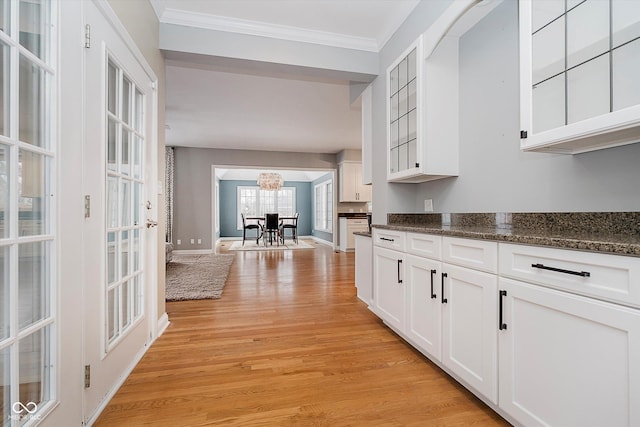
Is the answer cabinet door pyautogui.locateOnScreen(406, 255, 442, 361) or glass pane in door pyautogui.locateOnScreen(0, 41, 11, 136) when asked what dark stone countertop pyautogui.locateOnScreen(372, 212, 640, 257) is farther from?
glass pane in door pyautogui.locateOnScreen(0, 41, 11, 136)

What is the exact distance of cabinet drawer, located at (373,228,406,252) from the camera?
87.4 inches

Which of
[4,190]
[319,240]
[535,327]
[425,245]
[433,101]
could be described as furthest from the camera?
[319,240]

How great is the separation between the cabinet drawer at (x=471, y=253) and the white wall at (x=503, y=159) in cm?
52

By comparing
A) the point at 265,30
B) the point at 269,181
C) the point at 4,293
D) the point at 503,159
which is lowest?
the point at 4,293

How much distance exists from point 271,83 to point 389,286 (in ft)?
9.81

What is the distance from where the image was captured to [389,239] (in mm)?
2420

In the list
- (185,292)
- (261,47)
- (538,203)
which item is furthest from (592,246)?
(185,292)

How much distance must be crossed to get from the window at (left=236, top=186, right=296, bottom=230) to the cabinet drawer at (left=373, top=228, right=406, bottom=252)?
9327mm

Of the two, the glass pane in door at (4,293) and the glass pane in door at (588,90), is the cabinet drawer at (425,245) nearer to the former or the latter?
the glass pane in door at (588,90)

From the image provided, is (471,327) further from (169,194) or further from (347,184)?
(169,194)

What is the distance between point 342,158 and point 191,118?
3.79 metres

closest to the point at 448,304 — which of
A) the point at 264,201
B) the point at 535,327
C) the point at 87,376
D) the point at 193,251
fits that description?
the point at 535,327

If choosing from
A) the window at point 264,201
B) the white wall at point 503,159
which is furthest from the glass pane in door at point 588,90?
the window at point 264,201

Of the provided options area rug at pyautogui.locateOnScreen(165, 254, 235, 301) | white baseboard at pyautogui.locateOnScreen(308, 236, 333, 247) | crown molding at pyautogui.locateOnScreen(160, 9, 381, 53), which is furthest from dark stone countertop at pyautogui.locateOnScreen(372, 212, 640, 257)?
white baseboard at pyautogui.locateOnScreen(308, 236, 333, 247)
